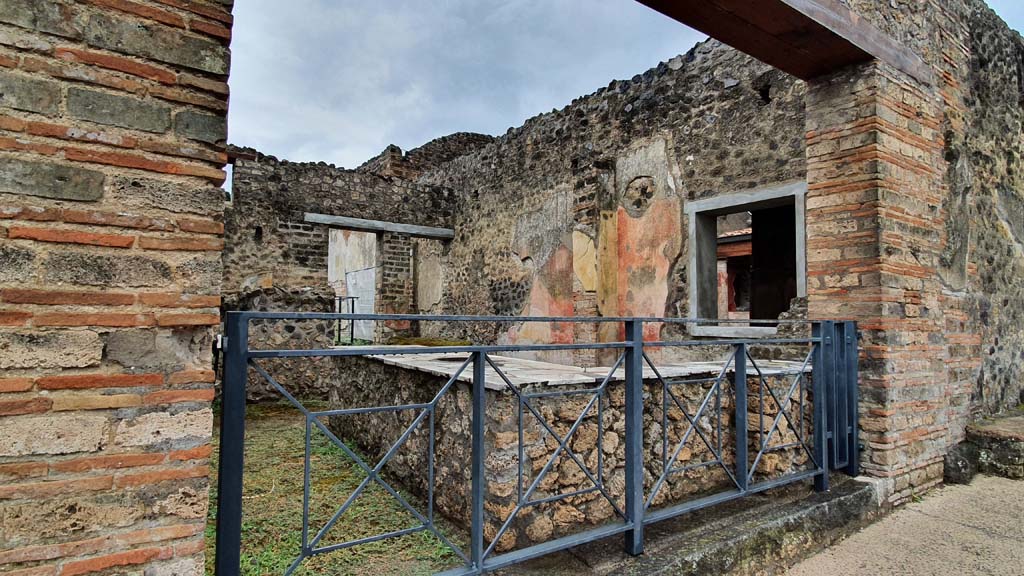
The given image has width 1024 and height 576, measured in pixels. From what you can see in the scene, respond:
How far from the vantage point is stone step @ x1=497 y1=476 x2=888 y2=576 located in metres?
2.39

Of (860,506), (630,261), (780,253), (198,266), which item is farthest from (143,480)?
(780,253)

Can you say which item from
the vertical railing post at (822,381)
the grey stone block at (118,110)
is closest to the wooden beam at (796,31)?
the vertical railing post at (822,381)

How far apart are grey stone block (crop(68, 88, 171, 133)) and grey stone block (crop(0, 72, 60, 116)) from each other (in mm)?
38

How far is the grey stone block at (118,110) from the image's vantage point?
1.56m

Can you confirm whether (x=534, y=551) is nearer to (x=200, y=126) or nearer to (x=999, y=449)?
(x=200, y=126)

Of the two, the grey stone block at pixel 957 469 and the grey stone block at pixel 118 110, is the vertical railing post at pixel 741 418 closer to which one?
the grey stone block at pixel 957 469

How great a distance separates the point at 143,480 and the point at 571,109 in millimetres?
7906

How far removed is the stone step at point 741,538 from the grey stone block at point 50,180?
1.94 metres

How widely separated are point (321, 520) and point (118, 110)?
233 centimetres

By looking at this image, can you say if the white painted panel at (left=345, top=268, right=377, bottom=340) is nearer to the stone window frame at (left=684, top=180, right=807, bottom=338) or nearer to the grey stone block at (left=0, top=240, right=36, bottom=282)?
the stone window frame at (left=684, top=180, right=807, bottom=338)

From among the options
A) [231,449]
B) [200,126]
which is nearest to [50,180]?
[200,126]

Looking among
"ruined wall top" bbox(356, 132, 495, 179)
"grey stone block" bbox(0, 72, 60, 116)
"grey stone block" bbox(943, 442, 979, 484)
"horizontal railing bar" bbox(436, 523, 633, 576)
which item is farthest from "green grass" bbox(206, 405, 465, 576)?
"ruined wall top" bbox(356, 132, 495, 179)

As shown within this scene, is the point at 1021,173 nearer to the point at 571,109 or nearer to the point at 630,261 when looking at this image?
the point at 630,261

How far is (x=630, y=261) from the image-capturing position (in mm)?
7199
